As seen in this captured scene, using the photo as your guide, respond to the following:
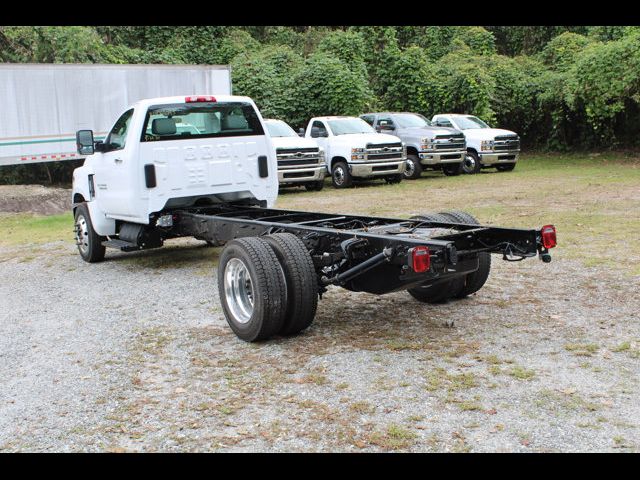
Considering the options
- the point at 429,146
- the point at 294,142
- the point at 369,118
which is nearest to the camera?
the point at 294,142

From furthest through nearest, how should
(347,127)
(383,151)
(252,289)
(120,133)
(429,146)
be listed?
(429,146), (347,127), (383,151), (120,133), (252,289)

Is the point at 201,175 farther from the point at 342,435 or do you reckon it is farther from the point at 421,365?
the point at 342,435

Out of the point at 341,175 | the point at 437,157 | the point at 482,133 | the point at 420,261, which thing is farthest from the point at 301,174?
the point at 420,261

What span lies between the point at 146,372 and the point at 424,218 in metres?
3.11

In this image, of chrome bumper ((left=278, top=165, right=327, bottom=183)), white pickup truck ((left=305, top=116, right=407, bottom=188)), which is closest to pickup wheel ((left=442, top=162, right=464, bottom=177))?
white pickup truck ((left=305, top=116, right=407, bottom=188))

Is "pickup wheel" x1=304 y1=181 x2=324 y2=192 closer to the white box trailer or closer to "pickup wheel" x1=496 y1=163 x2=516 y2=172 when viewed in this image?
the white box trailer

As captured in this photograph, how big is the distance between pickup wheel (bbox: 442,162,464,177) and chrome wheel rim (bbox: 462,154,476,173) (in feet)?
1.03

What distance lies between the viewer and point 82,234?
11016 mm

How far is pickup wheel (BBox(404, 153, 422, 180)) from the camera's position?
22938mm

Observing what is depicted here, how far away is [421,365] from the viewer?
5.76 metres

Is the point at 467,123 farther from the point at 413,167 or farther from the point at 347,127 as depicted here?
the point at 347,127

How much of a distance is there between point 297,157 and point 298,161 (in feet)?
0.36

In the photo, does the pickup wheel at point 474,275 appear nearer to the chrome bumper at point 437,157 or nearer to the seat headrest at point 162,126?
the seat headrest at point 162,126

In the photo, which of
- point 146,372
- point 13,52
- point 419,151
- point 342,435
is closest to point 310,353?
point 146,372
